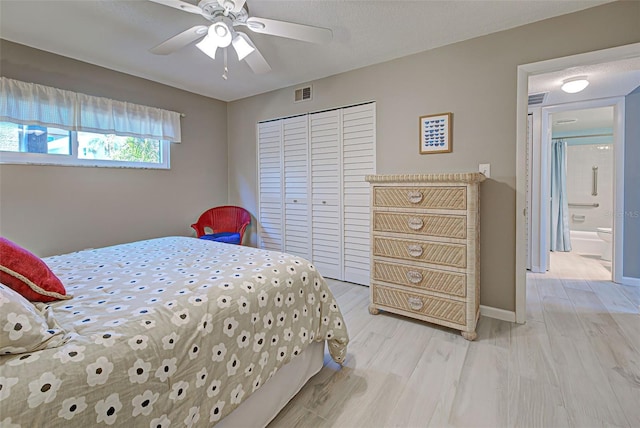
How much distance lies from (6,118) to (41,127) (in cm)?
27

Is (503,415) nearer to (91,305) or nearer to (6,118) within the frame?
(91,305)

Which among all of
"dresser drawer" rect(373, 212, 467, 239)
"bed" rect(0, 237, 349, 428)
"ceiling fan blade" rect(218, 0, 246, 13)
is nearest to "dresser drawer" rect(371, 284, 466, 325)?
"dresser drawer" rect(373, 212, 467, 239)

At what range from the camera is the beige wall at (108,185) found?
2.50 metres

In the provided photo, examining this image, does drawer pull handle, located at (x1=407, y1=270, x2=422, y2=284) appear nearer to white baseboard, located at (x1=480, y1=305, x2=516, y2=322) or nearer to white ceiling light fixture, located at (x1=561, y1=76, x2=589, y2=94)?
white baseboard, located at (x1=480, y1=305, x2=516, y2=322)

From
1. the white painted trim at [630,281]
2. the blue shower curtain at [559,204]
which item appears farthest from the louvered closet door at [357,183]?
the blue shower curtain at [559,204]

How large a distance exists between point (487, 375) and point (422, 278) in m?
0.74

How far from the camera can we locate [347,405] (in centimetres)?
148

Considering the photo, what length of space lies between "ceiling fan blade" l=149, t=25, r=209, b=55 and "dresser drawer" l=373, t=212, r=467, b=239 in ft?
5.92

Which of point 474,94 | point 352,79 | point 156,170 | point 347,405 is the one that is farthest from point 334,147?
point 347,405

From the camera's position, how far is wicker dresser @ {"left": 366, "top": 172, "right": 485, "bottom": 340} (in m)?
2.08

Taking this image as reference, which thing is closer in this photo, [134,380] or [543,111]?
[134,380]

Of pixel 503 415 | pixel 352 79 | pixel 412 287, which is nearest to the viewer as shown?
pixel 503 415

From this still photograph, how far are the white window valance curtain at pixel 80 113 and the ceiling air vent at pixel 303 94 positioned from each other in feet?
4.76

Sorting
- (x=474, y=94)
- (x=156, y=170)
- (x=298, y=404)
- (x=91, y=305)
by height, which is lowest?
(x=298, y=404)
